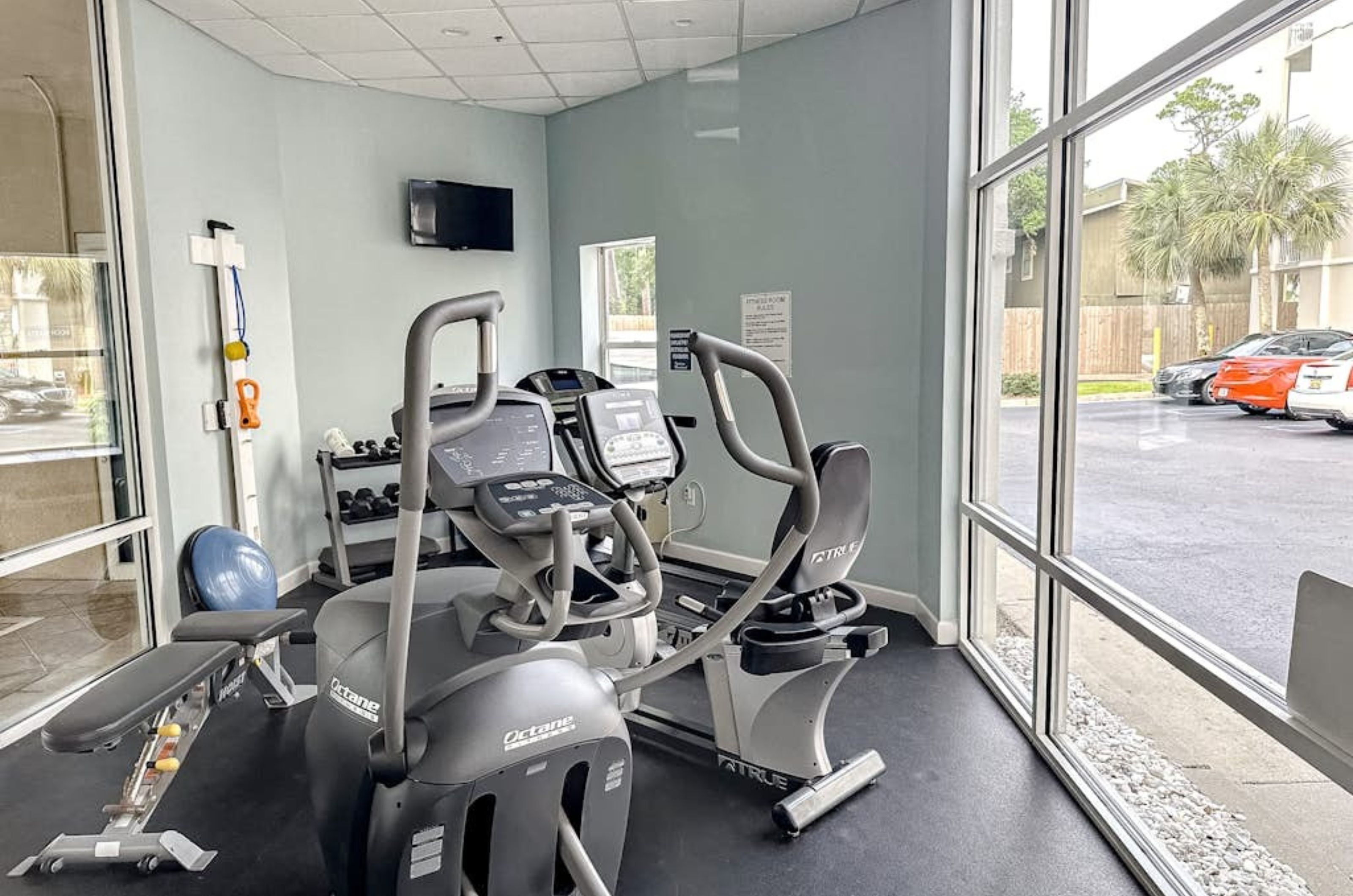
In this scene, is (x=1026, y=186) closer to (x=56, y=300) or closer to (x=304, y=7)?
(x=304, y=7)

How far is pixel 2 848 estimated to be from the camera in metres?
2.49

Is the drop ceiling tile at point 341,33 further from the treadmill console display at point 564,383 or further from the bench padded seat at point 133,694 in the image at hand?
→ the bench padded seat at point 133,694

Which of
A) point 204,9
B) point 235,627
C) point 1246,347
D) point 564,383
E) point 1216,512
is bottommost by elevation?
point 235,627

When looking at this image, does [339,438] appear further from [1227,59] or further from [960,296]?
[1227,59]

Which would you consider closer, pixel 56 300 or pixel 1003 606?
pixel 56 300

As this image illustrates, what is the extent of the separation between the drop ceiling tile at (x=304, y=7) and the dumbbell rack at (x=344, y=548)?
2289mm

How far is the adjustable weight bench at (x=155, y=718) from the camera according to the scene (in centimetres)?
207

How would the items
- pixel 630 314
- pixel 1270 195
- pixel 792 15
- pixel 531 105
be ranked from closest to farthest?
1. pixel 1270 195
2. pixel 792 15
3. pixel 531 105
4. pixel 630 314

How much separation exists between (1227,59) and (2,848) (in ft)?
12.8

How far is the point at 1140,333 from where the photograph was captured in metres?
2.42

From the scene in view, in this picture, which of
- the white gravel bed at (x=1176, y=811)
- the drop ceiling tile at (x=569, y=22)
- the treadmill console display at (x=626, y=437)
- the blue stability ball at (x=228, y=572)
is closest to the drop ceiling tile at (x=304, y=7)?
the drop ceiling tile at (x=569, y=22)

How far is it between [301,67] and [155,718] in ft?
12.0

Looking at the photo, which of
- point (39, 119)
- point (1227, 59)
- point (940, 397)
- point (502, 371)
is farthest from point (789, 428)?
point (502, 371)

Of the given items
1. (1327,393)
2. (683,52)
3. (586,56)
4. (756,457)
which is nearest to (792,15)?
(683,52)
